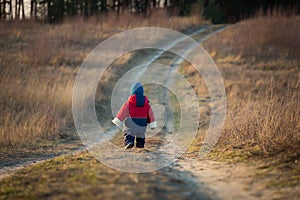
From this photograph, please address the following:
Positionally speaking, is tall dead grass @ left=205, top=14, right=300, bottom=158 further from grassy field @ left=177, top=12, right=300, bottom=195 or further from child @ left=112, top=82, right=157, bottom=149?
child @ left=112, top=82, right=157, bottom=149

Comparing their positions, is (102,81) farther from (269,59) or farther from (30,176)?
(30,176)

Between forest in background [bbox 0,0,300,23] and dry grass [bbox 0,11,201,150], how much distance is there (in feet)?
14.2

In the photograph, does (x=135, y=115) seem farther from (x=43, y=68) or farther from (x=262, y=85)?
(x=43, y=68)

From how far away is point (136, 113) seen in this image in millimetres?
5551

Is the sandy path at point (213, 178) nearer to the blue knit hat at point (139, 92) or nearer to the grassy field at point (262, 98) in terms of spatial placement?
the grassy field at point (262, 98)

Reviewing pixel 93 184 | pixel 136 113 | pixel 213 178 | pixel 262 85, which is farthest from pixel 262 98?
pixel 93 184

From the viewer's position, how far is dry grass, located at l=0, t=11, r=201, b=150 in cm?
737

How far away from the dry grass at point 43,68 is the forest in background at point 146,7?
434 cm

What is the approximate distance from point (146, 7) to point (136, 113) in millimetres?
30192

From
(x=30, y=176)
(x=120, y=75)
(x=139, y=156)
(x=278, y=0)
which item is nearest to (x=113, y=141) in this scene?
(x=139, y=156)

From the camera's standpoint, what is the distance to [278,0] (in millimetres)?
33469

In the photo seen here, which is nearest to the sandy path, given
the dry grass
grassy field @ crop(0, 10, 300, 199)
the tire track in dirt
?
the tire track in dirt

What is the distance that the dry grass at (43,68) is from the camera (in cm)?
737

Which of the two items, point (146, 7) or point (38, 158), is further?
point (146, 7)
